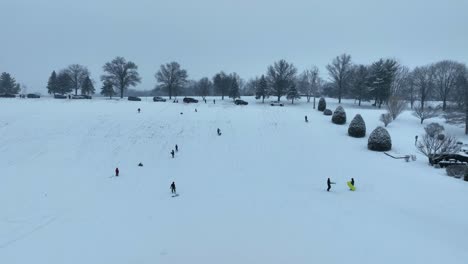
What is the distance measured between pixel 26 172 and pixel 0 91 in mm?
76901

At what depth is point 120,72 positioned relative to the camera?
7431cm

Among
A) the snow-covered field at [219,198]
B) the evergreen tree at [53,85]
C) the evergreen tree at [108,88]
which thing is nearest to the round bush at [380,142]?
the snow-covered field at [219,198]

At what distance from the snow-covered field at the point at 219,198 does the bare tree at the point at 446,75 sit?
34182mm

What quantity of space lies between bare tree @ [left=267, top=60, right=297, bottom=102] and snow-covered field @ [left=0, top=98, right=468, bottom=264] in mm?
32029

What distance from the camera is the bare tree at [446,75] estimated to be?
6525 centimetres

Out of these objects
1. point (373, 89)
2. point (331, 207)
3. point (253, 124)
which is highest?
point (373, 89)

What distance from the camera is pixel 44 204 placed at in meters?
18.8

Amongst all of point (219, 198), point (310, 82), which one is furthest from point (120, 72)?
point (219, 198)

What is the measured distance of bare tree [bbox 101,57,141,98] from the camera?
7400 centimetres

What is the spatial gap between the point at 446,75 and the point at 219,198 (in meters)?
71.7

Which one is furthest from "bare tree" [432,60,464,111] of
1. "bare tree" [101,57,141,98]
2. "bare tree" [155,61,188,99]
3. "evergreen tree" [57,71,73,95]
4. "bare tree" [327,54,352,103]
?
"evergreen tree" [57,71,73,95]

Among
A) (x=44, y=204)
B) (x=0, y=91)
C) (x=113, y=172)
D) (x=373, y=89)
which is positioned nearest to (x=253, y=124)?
(x=113, y=172)

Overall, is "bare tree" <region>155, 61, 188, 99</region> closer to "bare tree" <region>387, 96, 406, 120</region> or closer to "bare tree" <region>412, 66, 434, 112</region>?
"bare tree" <region>387, 96, 406, 120</region>

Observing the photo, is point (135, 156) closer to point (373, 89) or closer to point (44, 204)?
point (44, 204)
